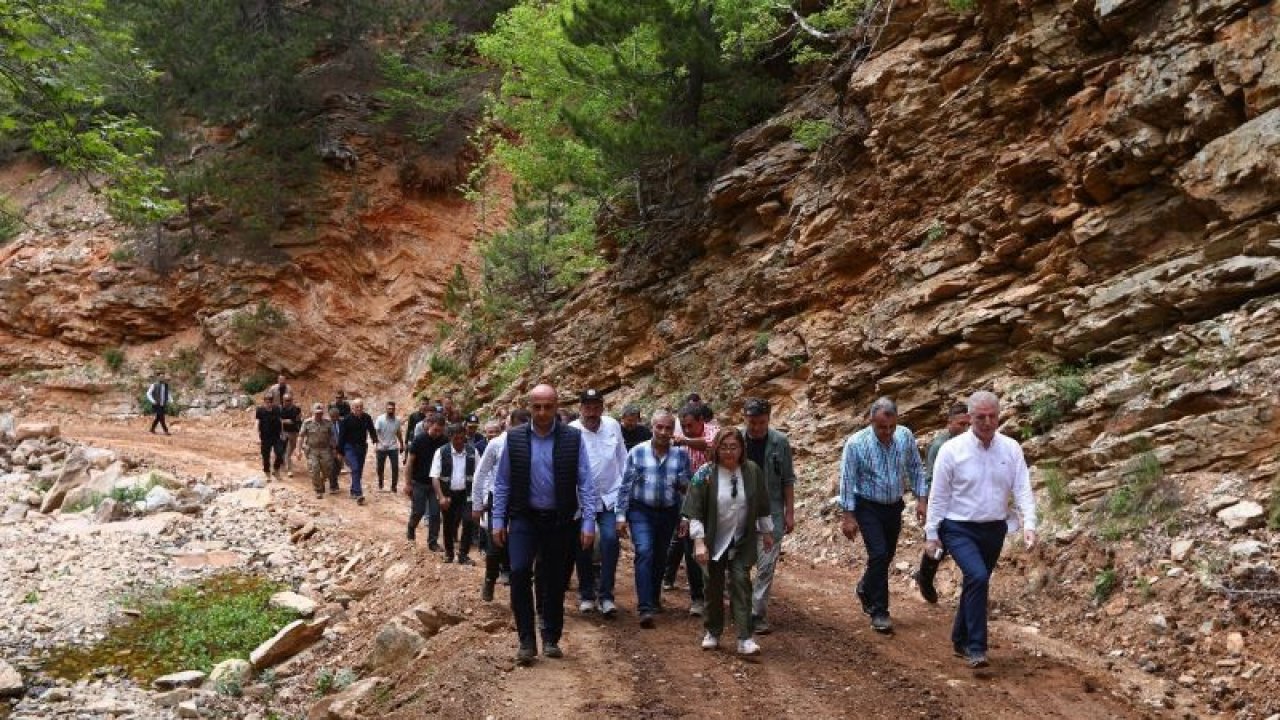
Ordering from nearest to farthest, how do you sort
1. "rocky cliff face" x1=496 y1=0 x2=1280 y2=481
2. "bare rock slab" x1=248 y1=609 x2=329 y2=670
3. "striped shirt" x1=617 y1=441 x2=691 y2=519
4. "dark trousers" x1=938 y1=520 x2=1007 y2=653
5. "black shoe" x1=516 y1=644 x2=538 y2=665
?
"dark trousers" x1=938 y1=520 x2=1007 y2=653 → "black shoe" x1=516 y1=644 x2=538 y2=665 → "striped shirt" x1=617 y1=441 x2=691 y2=519 → "rocky cliff face" x1=496 y1=0 x2=1280 y2=481 → "bare rock slab" x1=248 y1=609 x2=329 y2=670

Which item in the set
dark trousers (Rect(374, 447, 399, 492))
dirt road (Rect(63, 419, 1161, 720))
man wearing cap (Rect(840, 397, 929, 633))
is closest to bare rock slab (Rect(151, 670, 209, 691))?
dirt road (Rect(63, 419, 1161, 720))

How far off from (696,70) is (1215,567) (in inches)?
573

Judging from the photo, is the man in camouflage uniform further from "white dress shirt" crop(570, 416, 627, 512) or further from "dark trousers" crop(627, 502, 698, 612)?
"white dress shirt" crop(570, 416, 627, 512)

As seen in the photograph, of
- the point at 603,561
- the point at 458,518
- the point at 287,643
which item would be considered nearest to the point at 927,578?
the point at 603,561

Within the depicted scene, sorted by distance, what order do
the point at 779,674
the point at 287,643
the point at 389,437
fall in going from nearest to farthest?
the point at 779,674, the point at 287,643, the point at 389,437

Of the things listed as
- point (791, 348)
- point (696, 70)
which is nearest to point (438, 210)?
point (696, 70)

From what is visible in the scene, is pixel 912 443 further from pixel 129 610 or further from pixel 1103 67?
pixel 129 610

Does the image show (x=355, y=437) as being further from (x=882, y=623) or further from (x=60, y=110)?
(x=882, y=623)

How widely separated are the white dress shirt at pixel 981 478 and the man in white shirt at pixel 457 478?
244 inches

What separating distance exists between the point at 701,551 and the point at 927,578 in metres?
2.99

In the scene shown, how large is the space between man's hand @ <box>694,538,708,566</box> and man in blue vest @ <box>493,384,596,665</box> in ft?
2.61

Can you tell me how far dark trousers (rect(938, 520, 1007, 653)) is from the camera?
6551mm

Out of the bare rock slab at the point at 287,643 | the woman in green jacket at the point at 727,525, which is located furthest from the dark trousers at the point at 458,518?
the woman in green jacket at the point at 727,525

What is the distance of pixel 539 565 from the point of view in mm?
6992
